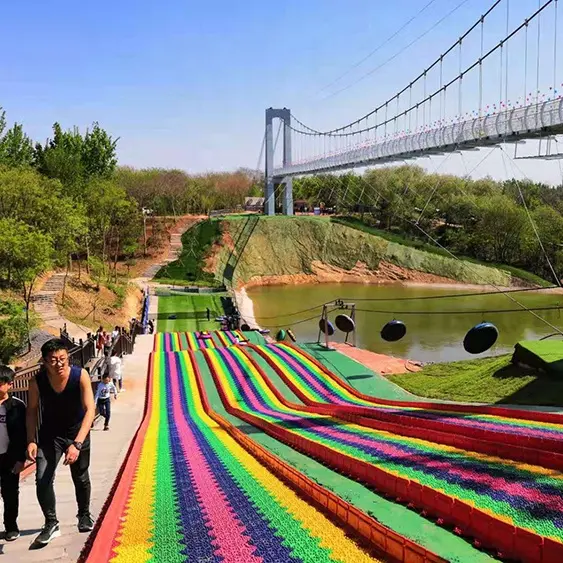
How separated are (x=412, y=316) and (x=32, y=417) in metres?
31.1

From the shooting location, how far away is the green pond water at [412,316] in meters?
25.5

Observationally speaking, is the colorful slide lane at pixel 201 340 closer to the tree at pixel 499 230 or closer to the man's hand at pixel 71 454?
the man's hand at pixel 71 454

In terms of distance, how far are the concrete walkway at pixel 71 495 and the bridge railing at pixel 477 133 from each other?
1251 cm

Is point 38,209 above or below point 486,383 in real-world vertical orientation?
above

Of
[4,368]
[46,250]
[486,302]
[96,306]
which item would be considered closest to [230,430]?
[4,368]

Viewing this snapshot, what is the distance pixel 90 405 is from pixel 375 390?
36.7 ft

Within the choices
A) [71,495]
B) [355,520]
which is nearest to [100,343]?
[71,495]

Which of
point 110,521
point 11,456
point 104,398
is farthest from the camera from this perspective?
point 104,398

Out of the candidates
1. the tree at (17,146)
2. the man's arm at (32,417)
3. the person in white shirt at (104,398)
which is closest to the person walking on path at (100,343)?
the person in white shirt at (104,398)

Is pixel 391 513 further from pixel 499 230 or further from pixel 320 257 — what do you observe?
pixel 499 230

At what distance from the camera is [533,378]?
1322 centimetres

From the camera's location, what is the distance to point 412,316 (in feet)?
110

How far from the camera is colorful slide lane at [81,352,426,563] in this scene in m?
2.92

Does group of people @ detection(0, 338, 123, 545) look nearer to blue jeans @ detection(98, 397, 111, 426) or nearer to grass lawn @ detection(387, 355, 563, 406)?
blue jeans @ detection(98, 397, 111, 426)
